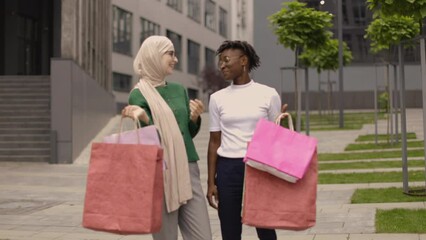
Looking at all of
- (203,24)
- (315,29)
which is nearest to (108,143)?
(315,29)

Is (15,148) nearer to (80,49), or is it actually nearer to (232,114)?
(80,49)

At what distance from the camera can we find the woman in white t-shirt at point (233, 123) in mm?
4496

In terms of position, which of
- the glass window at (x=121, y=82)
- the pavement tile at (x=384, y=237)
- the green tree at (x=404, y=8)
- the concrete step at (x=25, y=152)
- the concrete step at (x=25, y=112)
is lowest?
the pavement tile at (x=384, y=237)

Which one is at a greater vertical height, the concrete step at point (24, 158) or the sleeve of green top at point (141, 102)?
the sleeve of green top at point (141, 102)

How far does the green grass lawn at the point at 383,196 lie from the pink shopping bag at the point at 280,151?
6.16m

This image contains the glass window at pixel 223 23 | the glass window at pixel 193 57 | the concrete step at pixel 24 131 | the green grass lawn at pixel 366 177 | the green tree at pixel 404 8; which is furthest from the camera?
the glass window at pixel 223 23

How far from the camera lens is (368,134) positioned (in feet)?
83.9

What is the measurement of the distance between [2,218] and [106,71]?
23.9m

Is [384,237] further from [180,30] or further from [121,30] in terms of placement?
[180,30]

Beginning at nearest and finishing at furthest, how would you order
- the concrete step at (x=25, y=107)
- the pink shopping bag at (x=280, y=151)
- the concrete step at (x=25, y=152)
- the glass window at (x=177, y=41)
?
the pink shopping bag at (x=280, y=151)
the concrete step at (x=25, y=152)
the concrete step at (x=25, y=107)
the glass window at (x=177, y=41)

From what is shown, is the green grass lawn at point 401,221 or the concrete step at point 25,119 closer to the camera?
the green grass lawn at point 401,221

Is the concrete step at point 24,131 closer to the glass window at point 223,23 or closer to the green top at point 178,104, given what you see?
the green top at point 178,104

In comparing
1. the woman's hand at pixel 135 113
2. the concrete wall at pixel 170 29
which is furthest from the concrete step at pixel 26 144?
the concrete wall at pixel 170 29

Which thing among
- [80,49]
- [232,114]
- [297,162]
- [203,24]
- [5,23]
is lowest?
[297,162]
